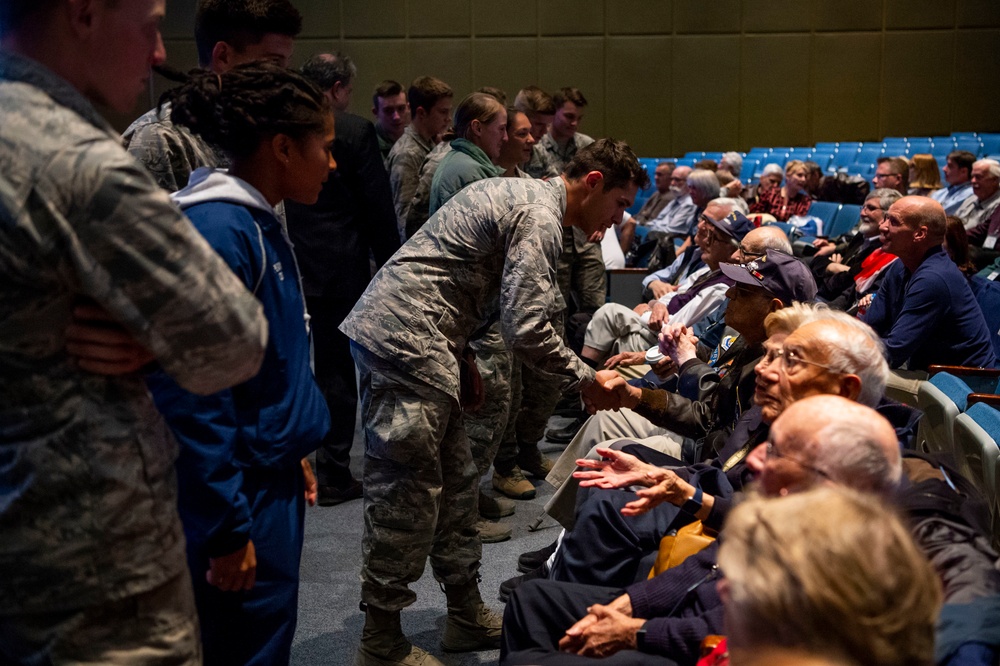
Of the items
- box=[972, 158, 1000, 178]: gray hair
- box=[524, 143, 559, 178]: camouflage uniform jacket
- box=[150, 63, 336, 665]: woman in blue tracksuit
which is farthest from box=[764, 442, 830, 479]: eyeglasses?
box=[972, 158, 1000, 178]: gray hair

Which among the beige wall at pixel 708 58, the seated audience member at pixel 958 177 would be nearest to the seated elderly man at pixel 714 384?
the seated audience member at pixel 958 177

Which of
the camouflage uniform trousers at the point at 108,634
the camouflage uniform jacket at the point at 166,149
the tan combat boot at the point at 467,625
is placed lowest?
the tan combat boot at the point at 467,625

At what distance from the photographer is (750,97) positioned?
11.7 m

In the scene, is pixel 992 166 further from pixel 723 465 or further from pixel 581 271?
pixel 723 465

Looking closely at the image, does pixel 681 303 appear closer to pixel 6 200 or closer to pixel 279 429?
pixel 279 429

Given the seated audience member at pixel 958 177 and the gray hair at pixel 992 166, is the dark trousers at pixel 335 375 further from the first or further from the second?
the seated audience member at pixel 958 177

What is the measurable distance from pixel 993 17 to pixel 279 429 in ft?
40.4

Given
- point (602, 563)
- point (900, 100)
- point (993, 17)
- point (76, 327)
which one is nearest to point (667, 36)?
point (900, 100)

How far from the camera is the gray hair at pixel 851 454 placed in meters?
1.53

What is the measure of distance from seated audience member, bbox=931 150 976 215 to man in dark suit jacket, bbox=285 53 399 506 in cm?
482

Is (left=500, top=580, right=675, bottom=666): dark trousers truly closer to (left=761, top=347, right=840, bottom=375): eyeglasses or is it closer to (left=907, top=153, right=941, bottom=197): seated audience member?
(left=761, top=347, right=840, bottom=375): eyeglasses

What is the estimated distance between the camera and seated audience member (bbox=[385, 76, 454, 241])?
4.58 meters

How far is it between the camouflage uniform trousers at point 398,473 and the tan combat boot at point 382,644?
4 centimetres

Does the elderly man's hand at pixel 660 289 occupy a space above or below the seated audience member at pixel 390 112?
below
